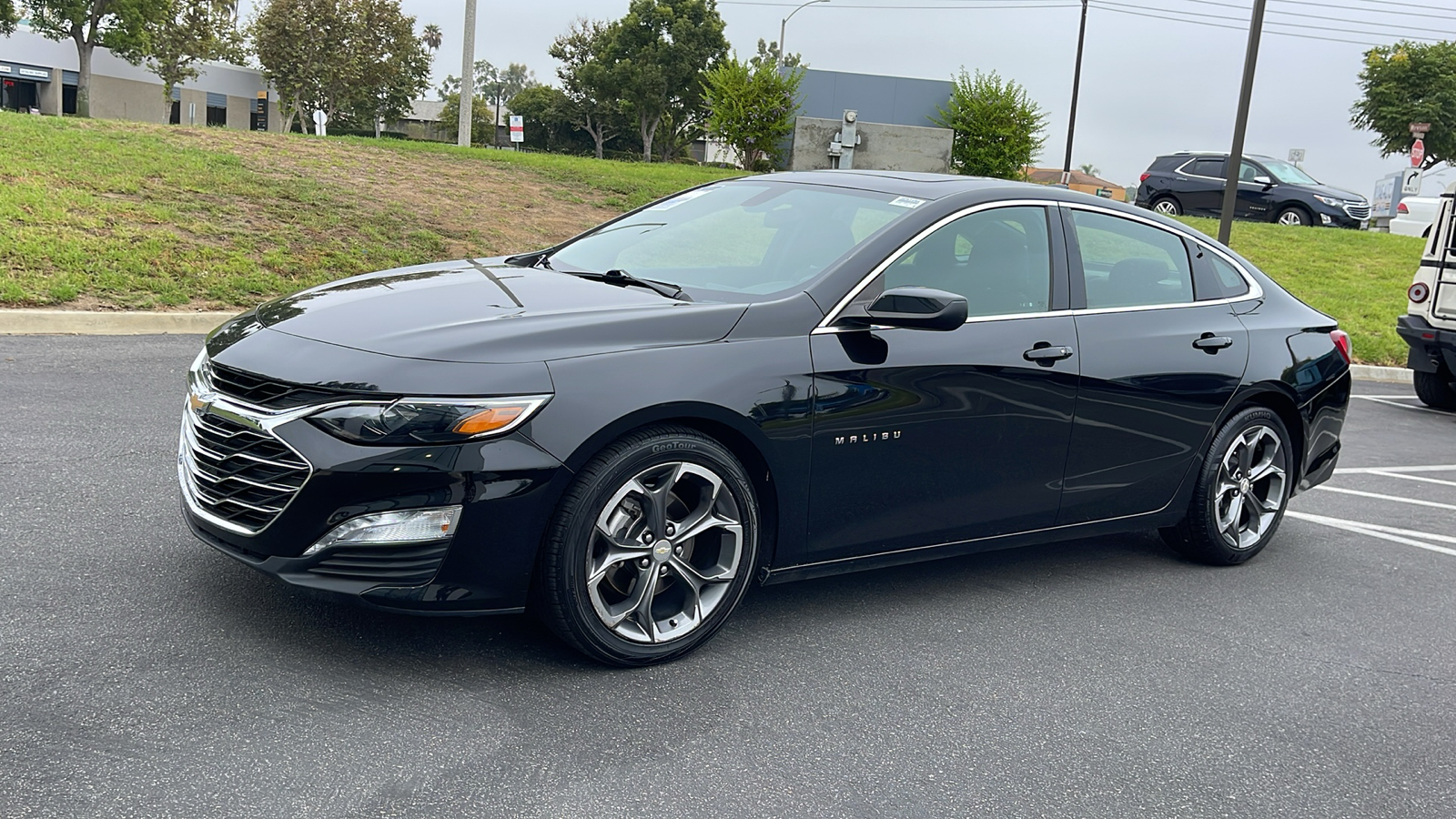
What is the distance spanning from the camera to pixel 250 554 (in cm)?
350

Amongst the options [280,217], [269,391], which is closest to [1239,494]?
[269,391]

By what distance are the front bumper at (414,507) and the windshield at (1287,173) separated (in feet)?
84.4

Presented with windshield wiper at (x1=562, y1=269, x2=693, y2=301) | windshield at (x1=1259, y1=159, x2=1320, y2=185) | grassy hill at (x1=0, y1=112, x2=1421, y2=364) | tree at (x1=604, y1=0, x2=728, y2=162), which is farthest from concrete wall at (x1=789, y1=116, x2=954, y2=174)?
tree at (x1=604, y1=0, x2=728, y2=162)

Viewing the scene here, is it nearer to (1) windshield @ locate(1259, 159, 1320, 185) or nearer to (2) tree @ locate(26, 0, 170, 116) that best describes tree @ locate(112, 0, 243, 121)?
(2) tree @ locate(26, 0, 170, 116)

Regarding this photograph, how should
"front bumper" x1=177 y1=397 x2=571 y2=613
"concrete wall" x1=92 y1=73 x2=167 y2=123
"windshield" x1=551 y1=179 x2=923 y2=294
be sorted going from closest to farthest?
"front bumper" x1=177 y1=397 x2=571 y2=613 → "windshield" x1=551 y1=179 x2=923 y2=294 → "concrete wall" x1=92 y1=73 x2=167 y2=123

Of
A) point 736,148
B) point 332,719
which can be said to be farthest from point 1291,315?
point 736,148

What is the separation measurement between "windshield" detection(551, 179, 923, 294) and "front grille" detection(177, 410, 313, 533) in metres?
1.56

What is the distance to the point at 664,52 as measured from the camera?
2427 inches

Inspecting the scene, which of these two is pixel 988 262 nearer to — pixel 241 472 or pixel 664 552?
pixel 664 552

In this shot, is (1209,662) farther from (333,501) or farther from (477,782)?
(333,501)

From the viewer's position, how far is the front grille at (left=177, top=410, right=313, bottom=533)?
3.37 m

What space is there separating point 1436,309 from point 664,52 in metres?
54.4

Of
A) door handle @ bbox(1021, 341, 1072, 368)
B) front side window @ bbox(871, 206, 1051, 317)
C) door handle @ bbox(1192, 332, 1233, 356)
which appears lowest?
door handle @ bbox(1021, 341, 1072, 368)

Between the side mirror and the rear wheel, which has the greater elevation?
the rear wheel
